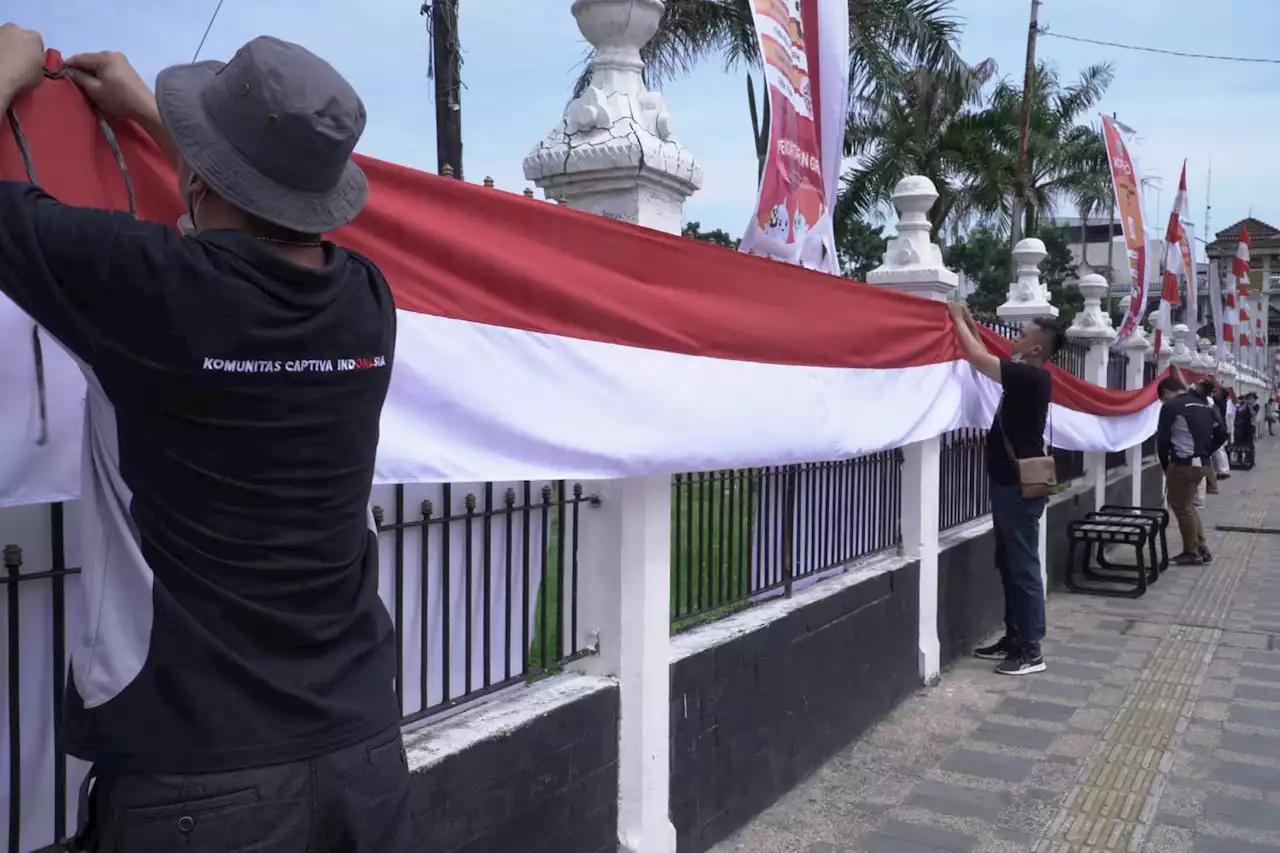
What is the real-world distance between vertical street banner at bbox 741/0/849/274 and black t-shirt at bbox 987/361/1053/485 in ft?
6.05

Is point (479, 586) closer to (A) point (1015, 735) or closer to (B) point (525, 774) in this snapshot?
(B) point (525, 774)

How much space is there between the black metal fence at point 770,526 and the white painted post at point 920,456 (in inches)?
2.8

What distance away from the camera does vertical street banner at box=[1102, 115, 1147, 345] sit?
9750mm

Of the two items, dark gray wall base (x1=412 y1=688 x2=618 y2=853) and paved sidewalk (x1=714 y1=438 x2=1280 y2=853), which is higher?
dark gray wall base (x1=412 y1=688 x2=618 y2=853)

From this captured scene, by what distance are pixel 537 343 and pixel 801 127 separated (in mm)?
2298

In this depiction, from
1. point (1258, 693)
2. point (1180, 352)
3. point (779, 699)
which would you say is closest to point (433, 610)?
point (779, 699)

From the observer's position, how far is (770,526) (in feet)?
16.3

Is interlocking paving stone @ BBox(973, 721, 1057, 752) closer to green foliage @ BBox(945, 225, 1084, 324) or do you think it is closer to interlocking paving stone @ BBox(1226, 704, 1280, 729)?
interlocking paving stone @ BBox(1226, 704, 1280, 729)

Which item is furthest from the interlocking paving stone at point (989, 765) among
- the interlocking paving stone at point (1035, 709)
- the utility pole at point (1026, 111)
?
the utility pole at point (1026, 111)

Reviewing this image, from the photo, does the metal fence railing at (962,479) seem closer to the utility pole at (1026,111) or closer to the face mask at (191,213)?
the face mask at (191,213)

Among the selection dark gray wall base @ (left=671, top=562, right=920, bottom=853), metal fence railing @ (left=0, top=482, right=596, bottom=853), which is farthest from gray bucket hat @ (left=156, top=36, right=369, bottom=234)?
dark gray wall base @ (left=671, top=562, right=920, bottom=853)

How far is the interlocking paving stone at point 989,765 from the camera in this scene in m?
5.09

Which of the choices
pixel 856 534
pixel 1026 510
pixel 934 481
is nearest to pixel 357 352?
pixel 856 534

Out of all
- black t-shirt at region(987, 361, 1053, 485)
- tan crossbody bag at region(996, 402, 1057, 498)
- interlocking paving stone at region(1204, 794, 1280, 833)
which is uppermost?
black t-shirt at region(987, 361, 1053, 485)
